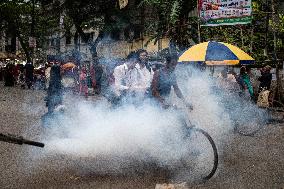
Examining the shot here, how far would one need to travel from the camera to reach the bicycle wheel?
5.79 metres

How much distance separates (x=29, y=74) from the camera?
89.5ft

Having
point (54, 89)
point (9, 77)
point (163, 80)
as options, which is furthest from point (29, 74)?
point (163, 80)

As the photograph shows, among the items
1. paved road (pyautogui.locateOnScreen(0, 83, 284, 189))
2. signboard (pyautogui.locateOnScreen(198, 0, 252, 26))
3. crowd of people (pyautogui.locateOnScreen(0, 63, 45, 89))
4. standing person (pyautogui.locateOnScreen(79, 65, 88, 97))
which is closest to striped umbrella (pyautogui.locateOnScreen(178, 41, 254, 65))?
signboard (pyautogui.locateOnScreen(198, 0, 252, 26))

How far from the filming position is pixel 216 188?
17.9ft

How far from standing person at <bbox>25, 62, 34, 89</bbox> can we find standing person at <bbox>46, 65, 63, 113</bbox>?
18013 millimetres

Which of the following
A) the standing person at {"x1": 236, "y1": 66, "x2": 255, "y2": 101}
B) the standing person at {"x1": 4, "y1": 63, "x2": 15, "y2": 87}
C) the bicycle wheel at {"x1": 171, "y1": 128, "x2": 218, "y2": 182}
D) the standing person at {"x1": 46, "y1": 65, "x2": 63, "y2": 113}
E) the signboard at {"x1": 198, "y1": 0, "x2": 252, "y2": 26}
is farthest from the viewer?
the standing person at {"x1": 4, "y1": 63, "x2": 15, "y2": 87}

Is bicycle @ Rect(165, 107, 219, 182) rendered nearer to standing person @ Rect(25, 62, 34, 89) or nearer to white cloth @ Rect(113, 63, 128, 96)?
white cloth @ Rect(113, 63, 128, 96)

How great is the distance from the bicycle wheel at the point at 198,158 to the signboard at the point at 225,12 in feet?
29.0

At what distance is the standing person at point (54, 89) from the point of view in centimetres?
898

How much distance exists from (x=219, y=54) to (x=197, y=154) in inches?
256

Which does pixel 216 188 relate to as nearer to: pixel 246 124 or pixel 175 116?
pixel 175 116

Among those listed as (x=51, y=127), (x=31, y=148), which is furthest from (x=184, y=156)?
(x=51, y=127)

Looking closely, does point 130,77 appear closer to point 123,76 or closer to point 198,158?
point 123,76

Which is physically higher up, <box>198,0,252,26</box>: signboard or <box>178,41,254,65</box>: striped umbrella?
<box>198,0,252,26</box>: signboard
